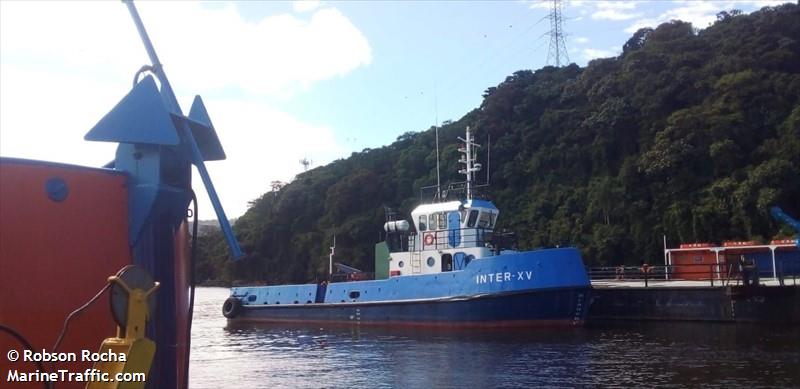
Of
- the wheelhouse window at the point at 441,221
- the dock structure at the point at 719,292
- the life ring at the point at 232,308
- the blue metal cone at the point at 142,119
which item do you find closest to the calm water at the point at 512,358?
the dock structure at the point at 719,292

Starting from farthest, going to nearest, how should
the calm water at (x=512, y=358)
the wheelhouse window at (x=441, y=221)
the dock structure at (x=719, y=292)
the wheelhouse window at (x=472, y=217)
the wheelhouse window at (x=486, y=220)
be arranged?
the wheelhouse window at (x=441, y=221) → the wheelhouse window at (x=486, y=220) → the wheelhouse window at (x=472, y=217) → the dock structure at (x=719, y=292) → the calm water at (x=512, y=358)

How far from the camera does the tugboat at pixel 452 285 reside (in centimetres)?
1827

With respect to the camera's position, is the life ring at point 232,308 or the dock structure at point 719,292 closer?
the dock structure at point 719,292

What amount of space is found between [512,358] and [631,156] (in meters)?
25.9

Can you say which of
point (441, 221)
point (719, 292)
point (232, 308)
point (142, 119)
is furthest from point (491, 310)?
point (142, 119)

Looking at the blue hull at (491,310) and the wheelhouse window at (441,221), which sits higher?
the wheelhouse window at (441,221)

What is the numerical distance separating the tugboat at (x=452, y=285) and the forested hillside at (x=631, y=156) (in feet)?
49.4

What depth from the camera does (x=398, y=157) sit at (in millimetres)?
59062

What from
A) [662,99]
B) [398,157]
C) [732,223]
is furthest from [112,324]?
[398,157]

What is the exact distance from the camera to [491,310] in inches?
733

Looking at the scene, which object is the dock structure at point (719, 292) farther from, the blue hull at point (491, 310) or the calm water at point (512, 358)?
the blue hull at point (491, 310)

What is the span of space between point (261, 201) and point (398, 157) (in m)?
15.4

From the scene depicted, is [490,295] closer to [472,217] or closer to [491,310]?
[491,310]

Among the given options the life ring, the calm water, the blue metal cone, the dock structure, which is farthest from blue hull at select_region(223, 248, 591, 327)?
the blue metal cone
